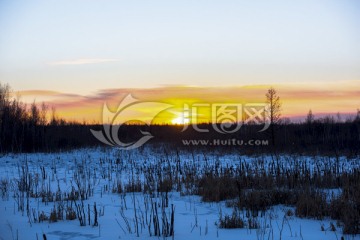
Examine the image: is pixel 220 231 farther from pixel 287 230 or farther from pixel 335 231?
pixel 335 231

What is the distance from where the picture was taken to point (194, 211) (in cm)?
672

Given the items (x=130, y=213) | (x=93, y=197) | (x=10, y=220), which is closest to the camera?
(x=10, y=220)

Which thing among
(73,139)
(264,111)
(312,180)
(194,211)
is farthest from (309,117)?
(194,211)

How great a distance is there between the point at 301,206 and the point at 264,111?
90.9 feet

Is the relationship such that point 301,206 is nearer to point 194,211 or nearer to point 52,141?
point 194,211

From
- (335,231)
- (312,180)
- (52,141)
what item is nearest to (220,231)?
(335,231)

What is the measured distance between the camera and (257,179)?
891cm

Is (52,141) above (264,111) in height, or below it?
below

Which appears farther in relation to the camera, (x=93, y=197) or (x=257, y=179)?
(x=257, y=179)

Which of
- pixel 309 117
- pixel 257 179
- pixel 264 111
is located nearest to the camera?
pixel 257 179

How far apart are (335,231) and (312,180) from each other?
3.82 m

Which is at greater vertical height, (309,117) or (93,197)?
(309,117)

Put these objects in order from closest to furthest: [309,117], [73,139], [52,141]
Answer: [52,141], [73,139], [309,117]

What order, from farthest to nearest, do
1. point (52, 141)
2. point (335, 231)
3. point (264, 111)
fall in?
point (264, 111) < point (52, 141) < point (335, 231)
